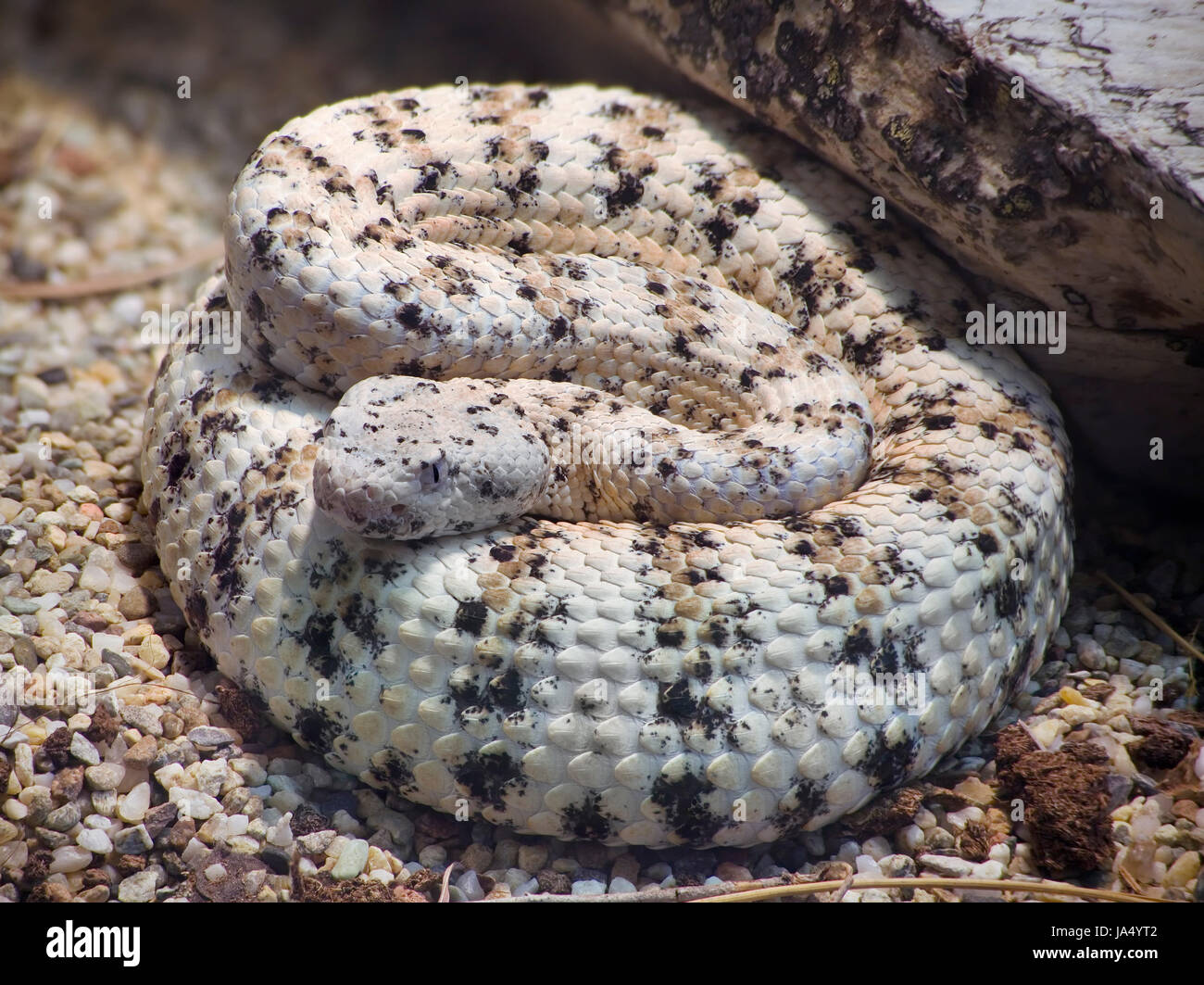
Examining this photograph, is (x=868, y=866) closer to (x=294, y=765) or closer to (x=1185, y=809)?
(x=1185, y=809)

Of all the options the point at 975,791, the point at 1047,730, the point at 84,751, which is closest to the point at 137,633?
the point at 84,751

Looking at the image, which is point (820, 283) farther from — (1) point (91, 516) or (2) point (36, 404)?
(2) point (36, 404)

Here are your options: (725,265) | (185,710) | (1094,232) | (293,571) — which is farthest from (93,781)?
(1094,232)

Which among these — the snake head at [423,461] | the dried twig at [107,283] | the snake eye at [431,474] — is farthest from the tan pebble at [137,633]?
the dried twig at [107,283]

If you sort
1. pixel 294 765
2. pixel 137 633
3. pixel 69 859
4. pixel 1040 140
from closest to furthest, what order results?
pixel 69 859 → pixel 294 765 → pixel 1040 140 → pixel 137 633

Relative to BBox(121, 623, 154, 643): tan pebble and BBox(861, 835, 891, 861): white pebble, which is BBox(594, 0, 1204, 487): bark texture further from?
BBox(121, 623, 154, 643): tan pebble

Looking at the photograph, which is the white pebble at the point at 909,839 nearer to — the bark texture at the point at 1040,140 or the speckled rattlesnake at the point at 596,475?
the speckled rattlesnake at the point at 596,475
